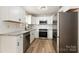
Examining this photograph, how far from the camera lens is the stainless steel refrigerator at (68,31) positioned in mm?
3496

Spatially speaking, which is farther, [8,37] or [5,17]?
[5,17]

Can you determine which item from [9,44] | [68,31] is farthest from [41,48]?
[9,44]

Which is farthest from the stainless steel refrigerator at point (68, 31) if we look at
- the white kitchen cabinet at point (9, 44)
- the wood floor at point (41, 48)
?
the white kitchen cabinet at point (9, 44)

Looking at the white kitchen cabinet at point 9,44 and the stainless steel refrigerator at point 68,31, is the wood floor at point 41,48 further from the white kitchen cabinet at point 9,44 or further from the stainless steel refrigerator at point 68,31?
the white kitchen cabinet at point 9,44

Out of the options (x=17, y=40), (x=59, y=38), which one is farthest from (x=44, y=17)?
(x=17, y=40)

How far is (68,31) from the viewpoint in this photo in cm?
353

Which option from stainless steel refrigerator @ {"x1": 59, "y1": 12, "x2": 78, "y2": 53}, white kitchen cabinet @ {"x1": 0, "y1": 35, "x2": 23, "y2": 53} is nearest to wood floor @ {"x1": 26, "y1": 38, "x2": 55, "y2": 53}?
stainless steel refrigerator @ {"x1": 59, "y1": 12, "x2": 78, "y2": 53}

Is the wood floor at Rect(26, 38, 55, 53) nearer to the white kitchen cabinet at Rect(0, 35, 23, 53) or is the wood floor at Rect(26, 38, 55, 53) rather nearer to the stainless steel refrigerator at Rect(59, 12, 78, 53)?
the stainless steel refrigerator at Rect(59, 12, 78, 53)

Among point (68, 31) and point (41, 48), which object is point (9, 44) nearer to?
point (68, 31)

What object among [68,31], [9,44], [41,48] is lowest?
[41,48]

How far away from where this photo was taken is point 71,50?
3.51m
